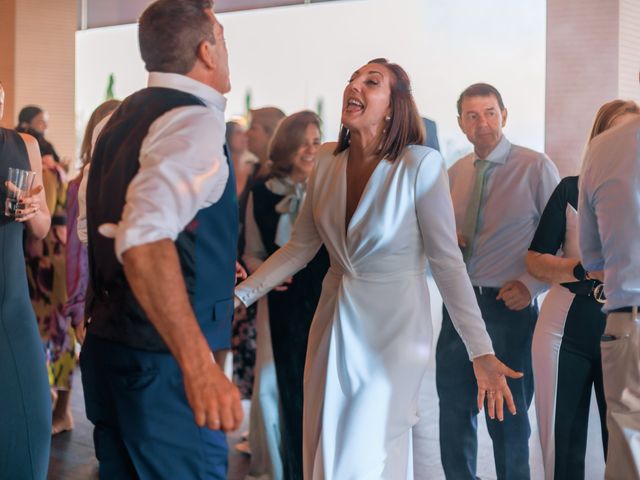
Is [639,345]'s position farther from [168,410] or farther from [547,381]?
[168,410]

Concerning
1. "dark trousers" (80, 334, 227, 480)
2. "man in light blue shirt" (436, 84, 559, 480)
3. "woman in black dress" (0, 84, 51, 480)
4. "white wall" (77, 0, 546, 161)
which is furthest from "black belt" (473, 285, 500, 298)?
"dark trousers" (80, 334, 227, 480)

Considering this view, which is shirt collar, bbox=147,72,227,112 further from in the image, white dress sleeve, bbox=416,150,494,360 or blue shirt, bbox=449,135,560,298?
blue shirt, bbox=449,135,560,298

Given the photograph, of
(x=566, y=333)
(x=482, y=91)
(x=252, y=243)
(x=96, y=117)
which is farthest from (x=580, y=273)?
(x=96, y=117)

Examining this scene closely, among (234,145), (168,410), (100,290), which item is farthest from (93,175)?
(234,145)

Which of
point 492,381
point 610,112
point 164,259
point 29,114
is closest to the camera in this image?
point 164,259

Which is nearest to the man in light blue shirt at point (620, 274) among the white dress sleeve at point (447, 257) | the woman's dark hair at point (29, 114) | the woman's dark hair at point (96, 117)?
the white dress sleeve at point (447, 257)

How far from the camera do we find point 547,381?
2682 mm

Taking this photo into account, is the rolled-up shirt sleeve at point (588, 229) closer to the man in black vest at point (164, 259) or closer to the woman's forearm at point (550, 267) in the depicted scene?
the woman's forearm at point (550, 267)

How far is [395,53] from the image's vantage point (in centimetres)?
323

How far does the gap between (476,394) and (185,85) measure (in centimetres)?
180

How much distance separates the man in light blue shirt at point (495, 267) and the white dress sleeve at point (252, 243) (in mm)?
763

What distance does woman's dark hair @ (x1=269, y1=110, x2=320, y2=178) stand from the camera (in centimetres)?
327

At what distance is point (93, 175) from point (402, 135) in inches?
38.0

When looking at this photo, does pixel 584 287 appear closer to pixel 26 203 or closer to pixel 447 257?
pixel 447 257
